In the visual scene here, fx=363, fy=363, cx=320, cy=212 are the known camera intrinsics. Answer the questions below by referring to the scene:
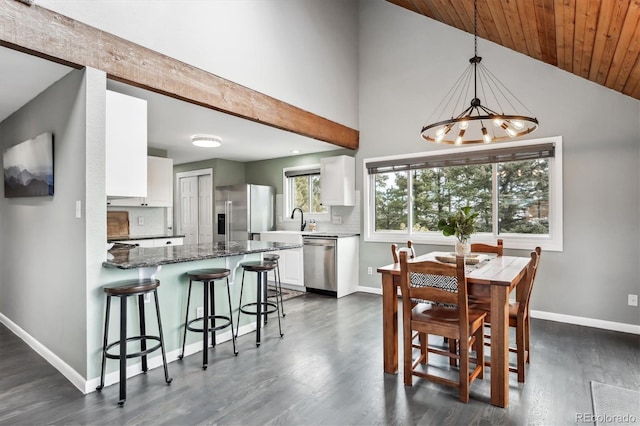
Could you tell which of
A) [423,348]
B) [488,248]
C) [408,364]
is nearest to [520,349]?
[423,348]

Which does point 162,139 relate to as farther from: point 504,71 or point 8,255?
point 504,71

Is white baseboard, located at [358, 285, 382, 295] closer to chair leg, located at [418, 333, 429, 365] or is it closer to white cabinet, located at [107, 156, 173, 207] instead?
chair leg, located at [418, 333, 429, 365]

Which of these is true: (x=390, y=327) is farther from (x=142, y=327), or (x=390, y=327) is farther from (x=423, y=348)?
(x=142, y=327)

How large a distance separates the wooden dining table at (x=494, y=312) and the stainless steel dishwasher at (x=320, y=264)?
2.43 m

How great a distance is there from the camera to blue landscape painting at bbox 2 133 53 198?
293 centimetres

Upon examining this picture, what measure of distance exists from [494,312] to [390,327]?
0.75m

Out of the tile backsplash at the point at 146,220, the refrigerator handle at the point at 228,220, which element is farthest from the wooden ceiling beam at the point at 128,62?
the tile backsplash at the point at 146,220

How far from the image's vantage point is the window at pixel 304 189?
6238mm

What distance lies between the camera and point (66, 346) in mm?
2734

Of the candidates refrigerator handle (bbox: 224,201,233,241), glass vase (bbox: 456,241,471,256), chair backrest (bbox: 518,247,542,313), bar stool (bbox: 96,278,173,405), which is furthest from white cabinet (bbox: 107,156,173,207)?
chair backrest (bbox: 518,247,542,313)

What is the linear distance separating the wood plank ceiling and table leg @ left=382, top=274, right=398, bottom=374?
2355 millimetres

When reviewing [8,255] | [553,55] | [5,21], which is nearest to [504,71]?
[553,55]

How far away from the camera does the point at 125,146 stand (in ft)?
9.10

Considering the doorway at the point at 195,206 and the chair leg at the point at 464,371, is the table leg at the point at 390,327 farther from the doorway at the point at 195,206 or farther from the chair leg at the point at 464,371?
the doorway at the point at 195,206
